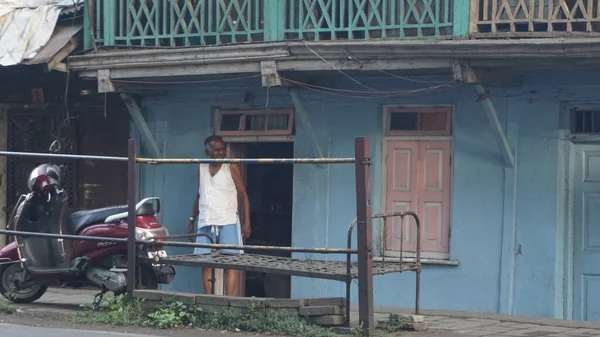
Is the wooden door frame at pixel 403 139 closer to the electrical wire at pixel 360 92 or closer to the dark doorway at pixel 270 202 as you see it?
the electrical wire at pixel 360 92

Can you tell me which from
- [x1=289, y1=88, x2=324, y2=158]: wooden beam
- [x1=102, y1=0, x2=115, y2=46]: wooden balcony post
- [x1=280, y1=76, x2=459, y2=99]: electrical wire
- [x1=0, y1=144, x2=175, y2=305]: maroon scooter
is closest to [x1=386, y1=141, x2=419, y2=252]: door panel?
[x1=280, y1=76, x2=459, y2=99]: electrical wire

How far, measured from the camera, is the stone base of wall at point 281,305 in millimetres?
8188

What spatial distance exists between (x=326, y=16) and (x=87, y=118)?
4143 millimetres

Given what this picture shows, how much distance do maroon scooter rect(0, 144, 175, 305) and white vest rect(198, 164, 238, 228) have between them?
1163 millimetres

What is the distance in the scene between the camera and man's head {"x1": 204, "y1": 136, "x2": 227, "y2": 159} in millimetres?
11508

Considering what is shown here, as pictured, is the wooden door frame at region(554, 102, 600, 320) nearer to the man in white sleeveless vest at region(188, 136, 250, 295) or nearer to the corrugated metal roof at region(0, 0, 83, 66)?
the man in white sleeveless vest at region(188, 136, 250, 295)

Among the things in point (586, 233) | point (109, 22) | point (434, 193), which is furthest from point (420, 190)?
point (109, 22)

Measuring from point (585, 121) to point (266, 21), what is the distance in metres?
3.43

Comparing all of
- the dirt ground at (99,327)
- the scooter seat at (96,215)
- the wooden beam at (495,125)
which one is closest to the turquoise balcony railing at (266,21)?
the wooden beam at (495,125)

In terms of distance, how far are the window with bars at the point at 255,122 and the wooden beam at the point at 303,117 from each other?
41cm

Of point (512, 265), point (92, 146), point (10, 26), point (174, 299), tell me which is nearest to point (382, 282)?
point (512, 265)

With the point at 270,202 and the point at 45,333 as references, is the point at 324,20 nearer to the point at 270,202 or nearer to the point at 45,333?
the point at 270,202

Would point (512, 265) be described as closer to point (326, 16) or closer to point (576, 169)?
point (576, 169)

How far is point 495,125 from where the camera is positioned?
10352mm
